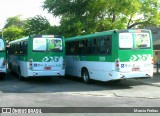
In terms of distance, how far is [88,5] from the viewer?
31.4m

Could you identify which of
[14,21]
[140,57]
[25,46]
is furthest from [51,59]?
[14,21]

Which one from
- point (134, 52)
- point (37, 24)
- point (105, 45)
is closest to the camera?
point (134, 52)

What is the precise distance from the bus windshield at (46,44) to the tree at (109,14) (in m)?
11.1

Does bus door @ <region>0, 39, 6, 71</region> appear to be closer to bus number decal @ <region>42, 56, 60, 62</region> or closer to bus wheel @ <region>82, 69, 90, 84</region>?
bus number decal @ <region>42, 56, 60, 62</region>

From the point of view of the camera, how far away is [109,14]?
1221 inches

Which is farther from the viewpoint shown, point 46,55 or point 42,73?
point 46,55

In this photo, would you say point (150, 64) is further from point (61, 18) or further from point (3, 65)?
point (61, 18)

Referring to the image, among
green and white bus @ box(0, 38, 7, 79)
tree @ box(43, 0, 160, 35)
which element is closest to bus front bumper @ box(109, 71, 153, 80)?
green and white bus @ box(0, 38, 7, 79)

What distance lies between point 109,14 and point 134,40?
51.4 ft

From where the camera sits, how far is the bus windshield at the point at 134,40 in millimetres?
15416

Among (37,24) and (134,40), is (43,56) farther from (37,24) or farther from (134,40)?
(37,24)

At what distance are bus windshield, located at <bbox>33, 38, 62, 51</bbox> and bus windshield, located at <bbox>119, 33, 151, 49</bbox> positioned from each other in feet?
15.5

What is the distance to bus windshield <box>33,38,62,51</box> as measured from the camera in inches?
727

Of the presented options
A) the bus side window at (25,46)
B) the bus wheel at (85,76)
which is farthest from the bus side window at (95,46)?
the bus side window at (25,46)
